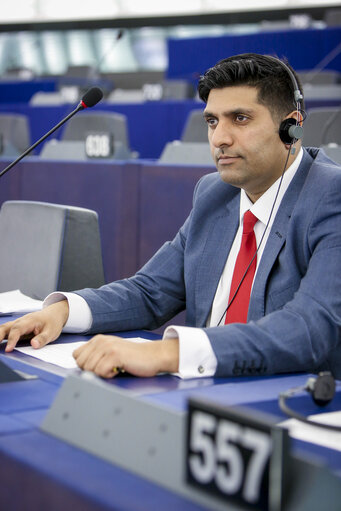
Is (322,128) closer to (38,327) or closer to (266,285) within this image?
(266,285)

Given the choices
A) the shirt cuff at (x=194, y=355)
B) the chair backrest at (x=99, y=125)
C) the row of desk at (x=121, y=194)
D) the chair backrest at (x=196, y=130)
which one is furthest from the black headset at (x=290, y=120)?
the chair backrest at (x=99, y=125)

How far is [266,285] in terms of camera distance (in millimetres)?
1544

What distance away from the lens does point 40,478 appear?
30.2 inches

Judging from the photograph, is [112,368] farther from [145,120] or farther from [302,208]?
[145,120]

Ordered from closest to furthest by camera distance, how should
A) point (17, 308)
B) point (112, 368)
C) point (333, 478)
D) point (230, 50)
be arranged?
point (333, 478) < point (112, 368) < point (17, 308) < point (230, 50)

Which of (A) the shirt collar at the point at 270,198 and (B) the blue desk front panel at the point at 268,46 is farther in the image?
(B) the blue desk front panel at the point at 268,46

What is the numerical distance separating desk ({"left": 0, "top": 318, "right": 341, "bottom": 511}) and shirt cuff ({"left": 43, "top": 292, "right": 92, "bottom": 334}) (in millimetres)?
362

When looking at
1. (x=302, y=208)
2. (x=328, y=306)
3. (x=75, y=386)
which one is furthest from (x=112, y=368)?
(x=302, y=208)

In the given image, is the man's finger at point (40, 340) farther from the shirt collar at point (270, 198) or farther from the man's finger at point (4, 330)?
the shirt collar at point (270, 198)

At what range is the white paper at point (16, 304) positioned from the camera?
1.79 m

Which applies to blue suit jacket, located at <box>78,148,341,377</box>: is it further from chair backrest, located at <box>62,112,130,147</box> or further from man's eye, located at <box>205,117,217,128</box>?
chair backrest, located at <box>62,112,130,147</box>

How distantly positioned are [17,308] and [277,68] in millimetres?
784

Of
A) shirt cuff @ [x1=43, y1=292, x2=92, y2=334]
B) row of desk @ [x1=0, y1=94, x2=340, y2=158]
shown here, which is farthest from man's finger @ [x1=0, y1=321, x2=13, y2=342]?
row of desk @ [x1=0, y1=94, x2=340, y2=158]

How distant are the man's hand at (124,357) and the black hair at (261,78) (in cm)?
61
